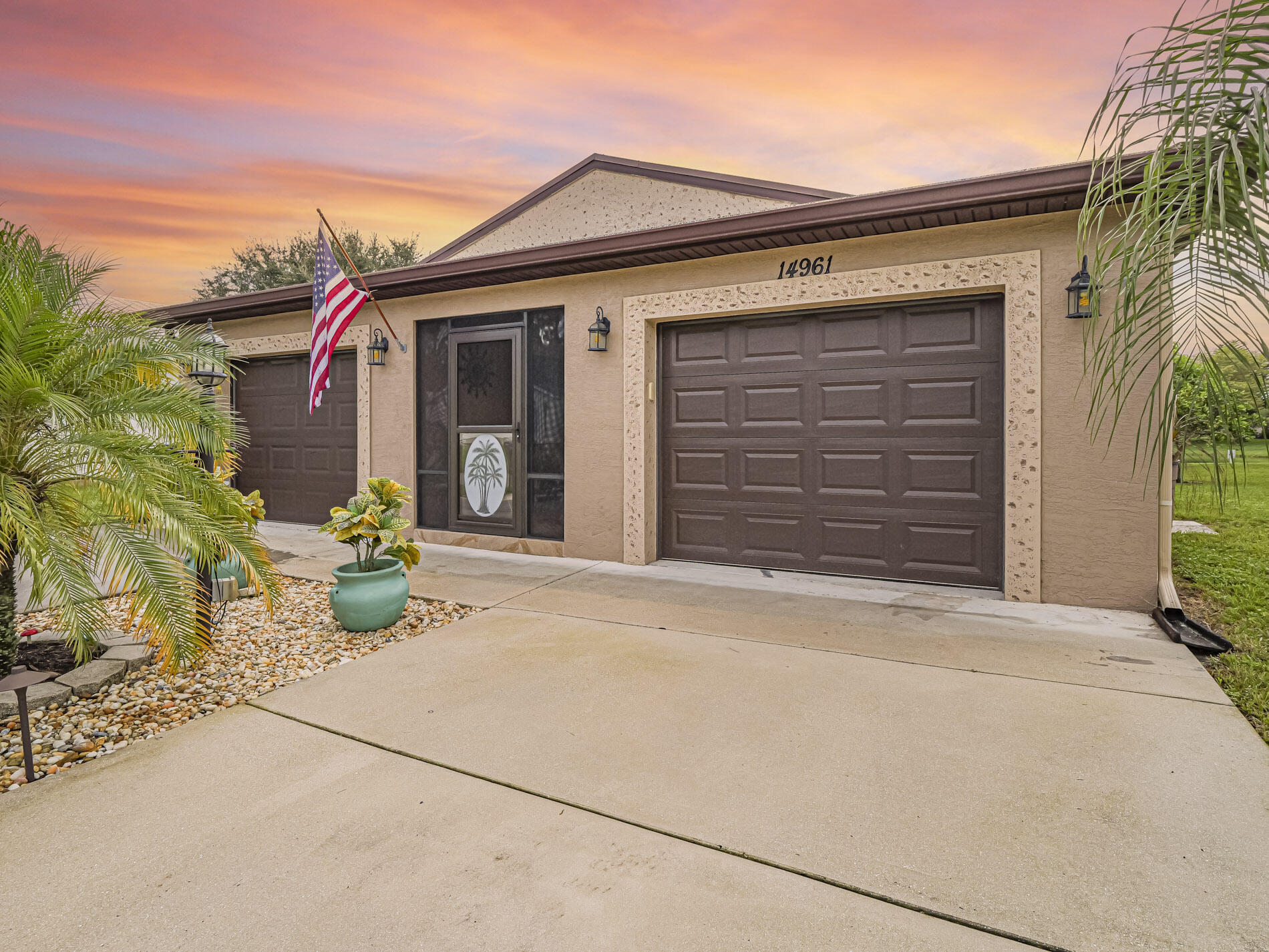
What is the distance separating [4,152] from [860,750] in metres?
10.9

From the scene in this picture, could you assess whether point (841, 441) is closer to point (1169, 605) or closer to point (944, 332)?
point (944, 332)

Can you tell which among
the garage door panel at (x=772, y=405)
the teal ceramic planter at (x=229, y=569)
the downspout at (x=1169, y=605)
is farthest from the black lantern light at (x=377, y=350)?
the downspout at (x=1169, y=605)

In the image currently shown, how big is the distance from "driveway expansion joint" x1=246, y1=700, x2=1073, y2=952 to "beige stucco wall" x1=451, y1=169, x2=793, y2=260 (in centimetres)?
840

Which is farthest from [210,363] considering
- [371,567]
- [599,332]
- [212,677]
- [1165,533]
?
[1165,533]

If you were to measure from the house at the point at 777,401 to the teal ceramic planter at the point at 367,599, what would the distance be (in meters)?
2.53

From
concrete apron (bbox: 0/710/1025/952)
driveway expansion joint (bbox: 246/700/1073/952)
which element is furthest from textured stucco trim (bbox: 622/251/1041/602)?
concrete apron (bbox: 0/710/1025/952)

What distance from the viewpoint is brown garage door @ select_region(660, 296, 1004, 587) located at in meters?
4.91

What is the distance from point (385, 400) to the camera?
740 centimetres

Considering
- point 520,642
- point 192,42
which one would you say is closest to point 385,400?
point 192,42

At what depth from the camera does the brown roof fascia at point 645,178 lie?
888cm

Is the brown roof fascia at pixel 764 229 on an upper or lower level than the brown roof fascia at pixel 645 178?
lower

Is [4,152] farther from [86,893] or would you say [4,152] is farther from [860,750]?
[860,750]

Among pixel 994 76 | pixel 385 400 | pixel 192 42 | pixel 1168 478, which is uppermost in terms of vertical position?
pixel 192 42

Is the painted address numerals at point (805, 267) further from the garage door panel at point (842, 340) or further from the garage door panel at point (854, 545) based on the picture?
the garage door panel at point (854, 545)
